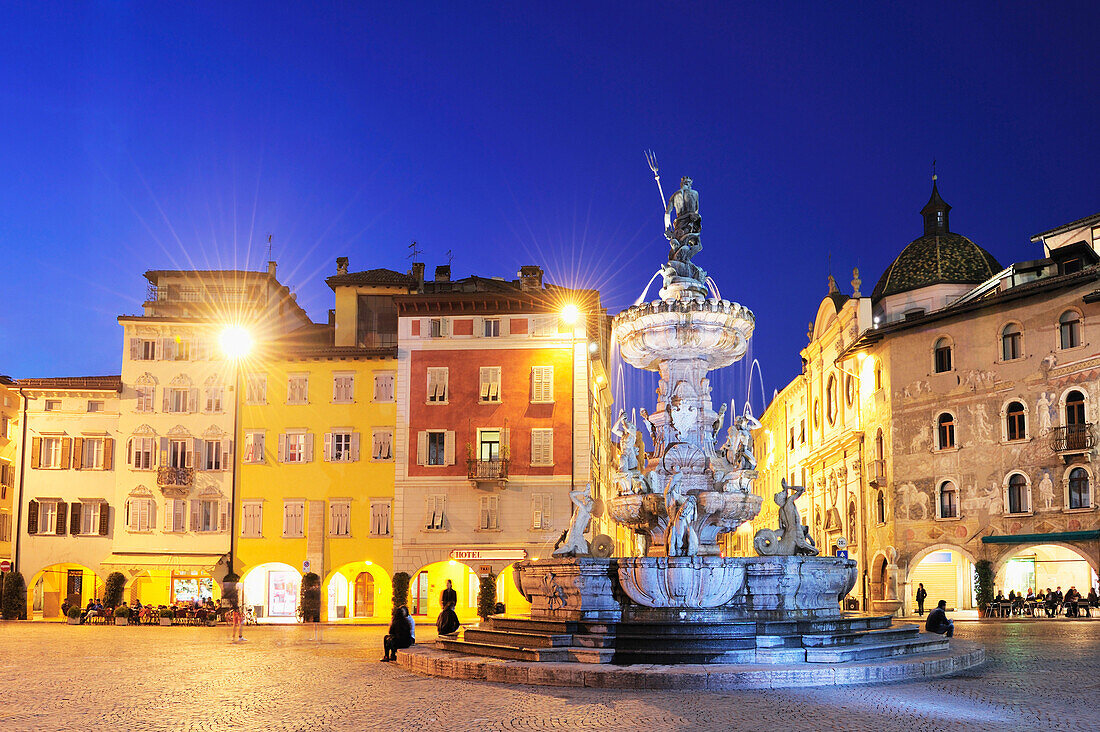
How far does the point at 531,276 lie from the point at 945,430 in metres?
19.1

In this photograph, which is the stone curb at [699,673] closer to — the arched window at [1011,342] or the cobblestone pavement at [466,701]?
the cobblestone pavement at [466,701]

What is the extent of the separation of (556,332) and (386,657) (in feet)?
88.9

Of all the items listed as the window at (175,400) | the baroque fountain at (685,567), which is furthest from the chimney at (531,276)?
the baroque fountain at (685,567)

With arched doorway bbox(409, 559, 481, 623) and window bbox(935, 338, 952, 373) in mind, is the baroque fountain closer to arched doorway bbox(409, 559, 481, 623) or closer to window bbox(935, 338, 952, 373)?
window bbox(935, 338, 952, 373)

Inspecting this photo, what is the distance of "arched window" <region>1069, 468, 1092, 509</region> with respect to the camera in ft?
124

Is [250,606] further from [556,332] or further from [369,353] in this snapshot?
[556,332]

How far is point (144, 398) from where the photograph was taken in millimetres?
47188

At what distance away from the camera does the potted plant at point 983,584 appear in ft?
127

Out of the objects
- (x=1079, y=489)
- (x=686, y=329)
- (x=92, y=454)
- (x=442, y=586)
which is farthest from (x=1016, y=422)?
(x=92, y=454)

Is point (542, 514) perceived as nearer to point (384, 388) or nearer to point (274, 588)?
point (384, 388)

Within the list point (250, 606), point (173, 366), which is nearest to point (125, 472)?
point (173, 366)

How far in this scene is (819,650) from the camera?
1554cm

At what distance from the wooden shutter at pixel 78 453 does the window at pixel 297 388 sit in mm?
8820

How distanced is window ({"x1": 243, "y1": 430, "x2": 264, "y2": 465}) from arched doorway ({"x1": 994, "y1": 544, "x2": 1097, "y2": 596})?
2841cm
